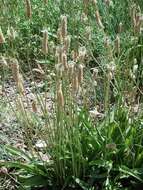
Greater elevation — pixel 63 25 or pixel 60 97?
pixel 63 25

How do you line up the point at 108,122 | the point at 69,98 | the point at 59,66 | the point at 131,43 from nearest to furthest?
1. the point at 59,66
2. the point at 69,98
3. the point at 108,122
4. the point at 131,43

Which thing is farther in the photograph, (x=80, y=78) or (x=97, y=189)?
(x=97, y=189)

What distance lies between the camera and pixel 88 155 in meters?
2.32

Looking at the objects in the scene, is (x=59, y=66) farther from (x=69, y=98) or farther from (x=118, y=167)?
(x=118, y=167)

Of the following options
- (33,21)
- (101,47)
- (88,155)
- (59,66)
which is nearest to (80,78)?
(59,66)

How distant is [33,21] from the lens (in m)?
3.84

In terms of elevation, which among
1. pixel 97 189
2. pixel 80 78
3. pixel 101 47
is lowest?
pixel 97 189

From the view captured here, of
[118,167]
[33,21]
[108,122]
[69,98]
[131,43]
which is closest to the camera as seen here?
[69,98]

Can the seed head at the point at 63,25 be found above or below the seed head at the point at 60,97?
above

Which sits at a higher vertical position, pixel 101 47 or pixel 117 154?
pixel 101 47

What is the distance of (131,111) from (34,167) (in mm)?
605

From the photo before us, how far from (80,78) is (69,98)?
0.57 feet

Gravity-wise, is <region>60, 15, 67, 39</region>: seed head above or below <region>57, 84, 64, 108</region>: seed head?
above

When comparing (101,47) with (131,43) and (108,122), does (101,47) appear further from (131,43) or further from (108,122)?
(108,122)
